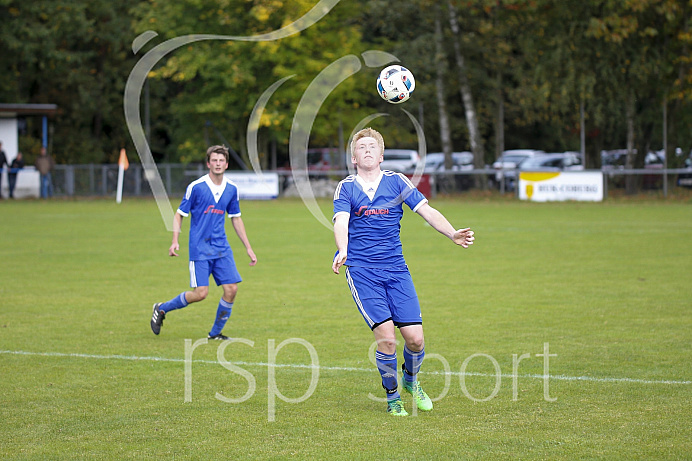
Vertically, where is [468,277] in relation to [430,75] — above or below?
below

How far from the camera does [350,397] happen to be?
6.76m

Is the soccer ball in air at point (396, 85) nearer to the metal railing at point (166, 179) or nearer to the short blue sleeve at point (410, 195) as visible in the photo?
the short blue sleeve at point (410, 195)

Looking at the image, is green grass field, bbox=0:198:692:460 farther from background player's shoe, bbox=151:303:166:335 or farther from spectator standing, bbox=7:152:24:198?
spectator standing, bbox=7:152:24:198

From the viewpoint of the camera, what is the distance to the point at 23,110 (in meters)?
37.5

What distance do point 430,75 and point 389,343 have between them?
3598cm

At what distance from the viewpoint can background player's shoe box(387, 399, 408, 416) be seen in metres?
6.26

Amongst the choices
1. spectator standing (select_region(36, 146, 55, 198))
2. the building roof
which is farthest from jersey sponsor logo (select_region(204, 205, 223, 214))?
the building roof

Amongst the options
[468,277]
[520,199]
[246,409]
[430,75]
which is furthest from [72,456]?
[430,75]

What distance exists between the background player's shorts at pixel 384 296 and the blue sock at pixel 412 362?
0.24m

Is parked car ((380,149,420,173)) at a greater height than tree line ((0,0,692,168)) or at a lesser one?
lesser

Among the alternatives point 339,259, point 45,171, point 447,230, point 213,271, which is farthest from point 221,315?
point 45,171

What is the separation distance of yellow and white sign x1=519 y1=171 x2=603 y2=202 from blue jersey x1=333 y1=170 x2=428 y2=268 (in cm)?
2689

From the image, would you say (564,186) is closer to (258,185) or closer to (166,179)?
(258,185)

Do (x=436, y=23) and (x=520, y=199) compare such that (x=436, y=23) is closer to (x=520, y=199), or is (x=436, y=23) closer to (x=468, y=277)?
(x=520, y=199)
